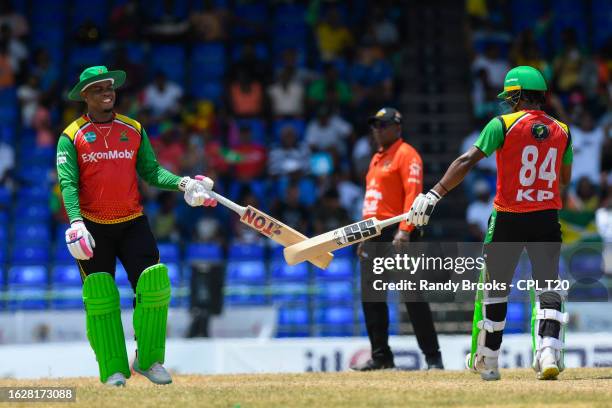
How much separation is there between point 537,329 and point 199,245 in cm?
838

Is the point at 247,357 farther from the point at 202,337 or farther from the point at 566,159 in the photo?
the point at 566,159

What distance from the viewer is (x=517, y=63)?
783 inches

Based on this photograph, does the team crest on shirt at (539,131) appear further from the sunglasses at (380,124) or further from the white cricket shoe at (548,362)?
the sunglasses at (380,124)

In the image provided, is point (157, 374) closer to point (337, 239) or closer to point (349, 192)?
point (337, 239)

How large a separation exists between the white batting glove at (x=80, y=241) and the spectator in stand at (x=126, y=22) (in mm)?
11855

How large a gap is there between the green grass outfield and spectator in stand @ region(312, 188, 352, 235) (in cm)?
657

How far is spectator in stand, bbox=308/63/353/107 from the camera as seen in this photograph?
778 inches

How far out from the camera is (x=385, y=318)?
1163cm

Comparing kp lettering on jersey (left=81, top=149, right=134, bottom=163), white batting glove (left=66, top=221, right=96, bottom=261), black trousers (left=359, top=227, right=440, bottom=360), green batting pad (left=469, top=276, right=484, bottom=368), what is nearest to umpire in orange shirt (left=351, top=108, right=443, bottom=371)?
black trousers (left=359, top=227, right=440, bottom=360)

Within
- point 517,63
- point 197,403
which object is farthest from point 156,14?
point 197,403

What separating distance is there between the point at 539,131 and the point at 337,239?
72.1 inches

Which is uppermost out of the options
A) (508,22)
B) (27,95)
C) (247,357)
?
(508,22)

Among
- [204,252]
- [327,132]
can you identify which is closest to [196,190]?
[204,252]

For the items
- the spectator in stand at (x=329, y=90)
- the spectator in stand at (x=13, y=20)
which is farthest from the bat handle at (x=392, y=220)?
the spectator in stand at (x=13, y=20)
